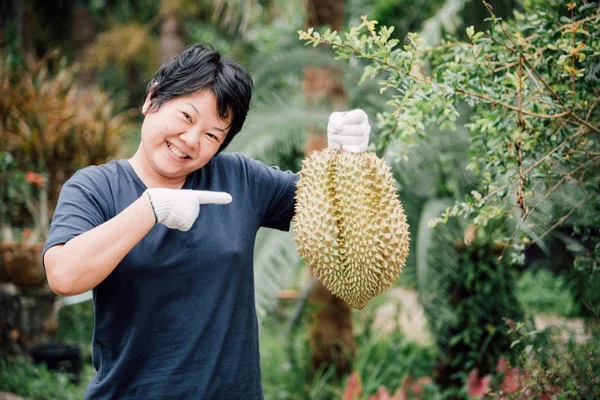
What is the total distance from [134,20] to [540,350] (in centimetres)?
1080

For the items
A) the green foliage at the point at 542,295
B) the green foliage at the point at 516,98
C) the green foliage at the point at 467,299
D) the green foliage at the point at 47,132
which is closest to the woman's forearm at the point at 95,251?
the green foliage at the point at 516,98

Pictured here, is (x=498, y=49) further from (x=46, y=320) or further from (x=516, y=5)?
(x=46, y=320)

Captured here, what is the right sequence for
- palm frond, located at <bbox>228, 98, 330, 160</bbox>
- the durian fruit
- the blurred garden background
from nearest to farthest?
the durian fruit → the blurred garden background → palm frond, located at <bbox>228, 98, 330, 160</bbox>

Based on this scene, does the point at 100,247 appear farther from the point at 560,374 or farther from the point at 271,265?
the point at 271,265

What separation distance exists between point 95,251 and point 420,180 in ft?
9.82

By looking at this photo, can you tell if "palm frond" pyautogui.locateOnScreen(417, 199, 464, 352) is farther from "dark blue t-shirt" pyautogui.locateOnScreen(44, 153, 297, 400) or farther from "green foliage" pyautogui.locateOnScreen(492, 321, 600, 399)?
"dark blue t-shirt" pyautogui.locateOnScreen(44, 153, 297, 400)

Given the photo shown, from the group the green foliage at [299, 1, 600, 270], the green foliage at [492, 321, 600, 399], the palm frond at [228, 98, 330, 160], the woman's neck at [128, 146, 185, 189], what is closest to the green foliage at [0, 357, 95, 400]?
the palm frond at [228, 98, 330, 160]

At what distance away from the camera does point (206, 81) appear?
180 centimetres

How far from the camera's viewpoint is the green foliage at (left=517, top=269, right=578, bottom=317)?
25.1 feet

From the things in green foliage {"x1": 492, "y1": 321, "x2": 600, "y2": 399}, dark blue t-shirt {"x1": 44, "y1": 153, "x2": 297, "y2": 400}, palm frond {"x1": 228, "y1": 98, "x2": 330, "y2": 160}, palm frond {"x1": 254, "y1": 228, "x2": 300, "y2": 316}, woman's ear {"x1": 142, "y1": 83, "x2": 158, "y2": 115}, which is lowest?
palm frond {"x1": 254, "y1": 228, "x2": 300, "y2": 316}

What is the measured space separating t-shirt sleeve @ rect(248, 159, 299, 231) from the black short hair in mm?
201

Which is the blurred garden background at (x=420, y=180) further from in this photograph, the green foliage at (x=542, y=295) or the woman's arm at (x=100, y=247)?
the woman's arm at (x=100, y=247)

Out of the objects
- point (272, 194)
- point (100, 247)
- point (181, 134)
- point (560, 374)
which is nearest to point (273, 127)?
point (272, 194)

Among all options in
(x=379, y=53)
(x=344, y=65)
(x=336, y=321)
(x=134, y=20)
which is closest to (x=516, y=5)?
(x=344, y=65)
